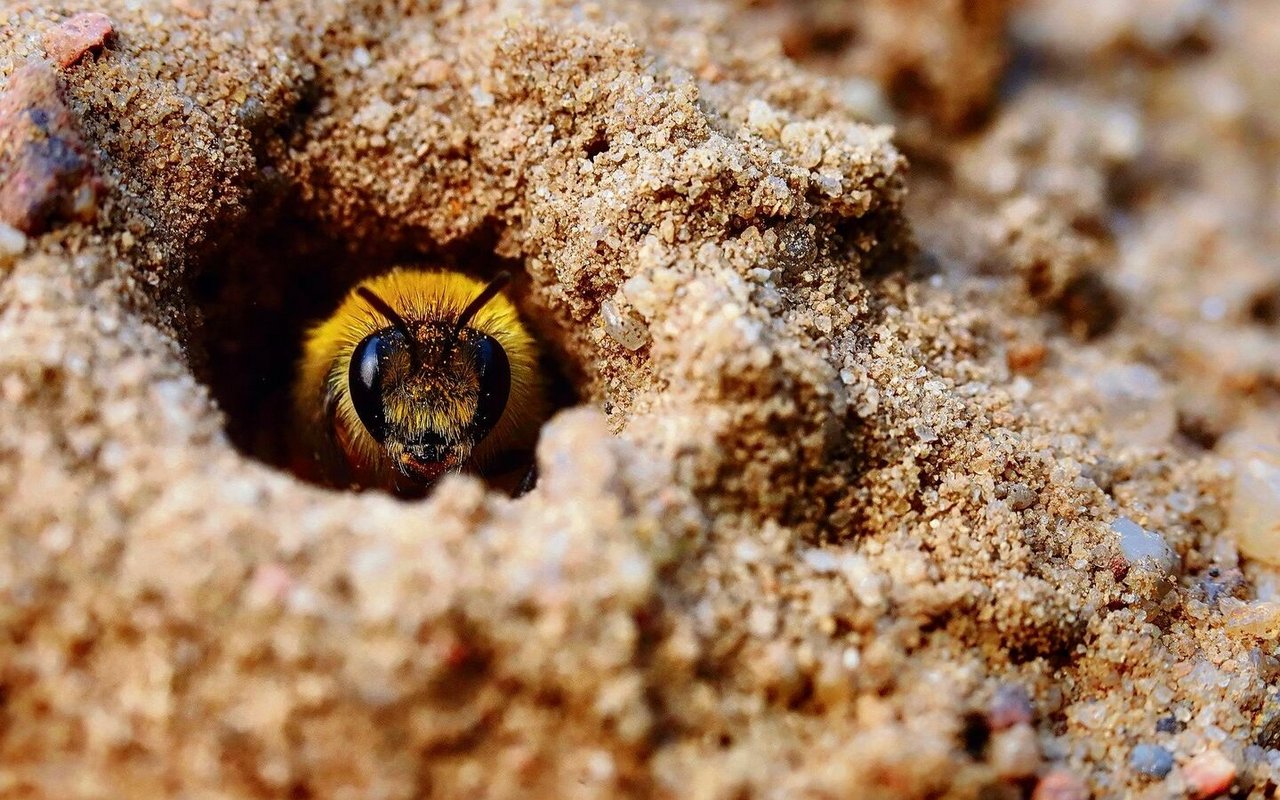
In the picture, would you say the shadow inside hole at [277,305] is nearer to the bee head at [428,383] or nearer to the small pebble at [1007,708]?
the bee head at [428,383]

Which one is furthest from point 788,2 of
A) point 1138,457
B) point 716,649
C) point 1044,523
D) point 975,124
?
point 716,649

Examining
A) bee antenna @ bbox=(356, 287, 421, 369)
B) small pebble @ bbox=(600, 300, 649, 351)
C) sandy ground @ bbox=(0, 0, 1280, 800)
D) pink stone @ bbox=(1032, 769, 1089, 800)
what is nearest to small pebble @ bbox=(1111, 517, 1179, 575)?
sandy ground @ bbox=(0, 0, 1280, 800)

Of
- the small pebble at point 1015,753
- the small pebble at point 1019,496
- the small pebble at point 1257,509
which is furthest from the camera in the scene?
the small pebble at point 1257,509

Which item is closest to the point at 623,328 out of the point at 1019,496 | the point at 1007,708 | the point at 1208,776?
the point at 1019,496

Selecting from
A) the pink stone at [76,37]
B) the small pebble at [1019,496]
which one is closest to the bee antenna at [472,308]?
the pink stone at [76,37]

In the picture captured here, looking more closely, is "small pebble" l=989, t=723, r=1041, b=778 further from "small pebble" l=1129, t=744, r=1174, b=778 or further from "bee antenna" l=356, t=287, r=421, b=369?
"bee antenna" l=356, t=287, r=421, b=369

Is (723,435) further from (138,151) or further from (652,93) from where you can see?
(138,151)

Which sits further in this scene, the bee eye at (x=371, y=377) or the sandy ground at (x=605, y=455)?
the bee eye at (x=371, y=377)
